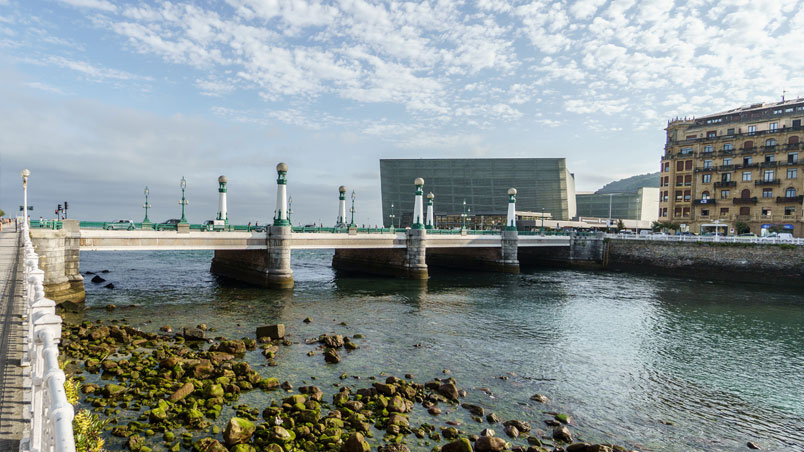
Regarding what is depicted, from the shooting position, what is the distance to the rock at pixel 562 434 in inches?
473

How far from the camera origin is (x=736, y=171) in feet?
233

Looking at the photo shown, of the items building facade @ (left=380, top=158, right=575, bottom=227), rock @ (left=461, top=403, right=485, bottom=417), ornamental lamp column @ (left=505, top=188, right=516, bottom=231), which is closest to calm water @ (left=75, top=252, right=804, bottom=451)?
rock @ (left=461, top=403, right=485, bottom=417)

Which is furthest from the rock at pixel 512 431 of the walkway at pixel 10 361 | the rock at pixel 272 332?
the rock at pixel 272 332

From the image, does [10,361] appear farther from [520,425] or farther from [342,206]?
[342,206]

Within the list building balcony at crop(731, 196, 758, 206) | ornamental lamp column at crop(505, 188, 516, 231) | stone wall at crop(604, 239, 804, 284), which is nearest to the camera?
stone wall at crop(604, 239, 804, 284)

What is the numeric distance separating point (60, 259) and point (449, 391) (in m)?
25.7

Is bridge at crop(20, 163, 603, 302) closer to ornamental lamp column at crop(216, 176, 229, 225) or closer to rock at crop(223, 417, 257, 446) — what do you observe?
ornamental lamp column at crop(216, 176, 229, 225)

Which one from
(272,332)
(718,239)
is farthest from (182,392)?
(718,239)

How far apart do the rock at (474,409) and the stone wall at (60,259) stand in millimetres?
24676

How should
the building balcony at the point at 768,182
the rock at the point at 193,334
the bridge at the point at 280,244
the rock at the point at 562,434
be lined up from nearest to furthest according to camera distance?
the rock at the point at 562,434 < the rock at the point at 193,334 < the bridge at the point at 280,244 < the building balcony at the point at 768,182

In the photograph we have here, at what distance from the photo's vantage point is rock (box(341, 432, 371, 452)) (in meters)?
10.4

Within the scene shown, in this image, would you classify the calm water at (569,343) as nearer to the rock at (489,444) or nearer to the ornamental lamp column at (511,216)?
the rock at (489,444)

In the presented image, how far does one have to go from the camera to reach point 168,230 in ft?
106

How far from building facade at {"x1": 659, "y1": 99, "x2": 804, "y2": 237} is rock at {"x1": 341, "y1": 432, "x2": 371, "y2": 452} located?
237 feet
